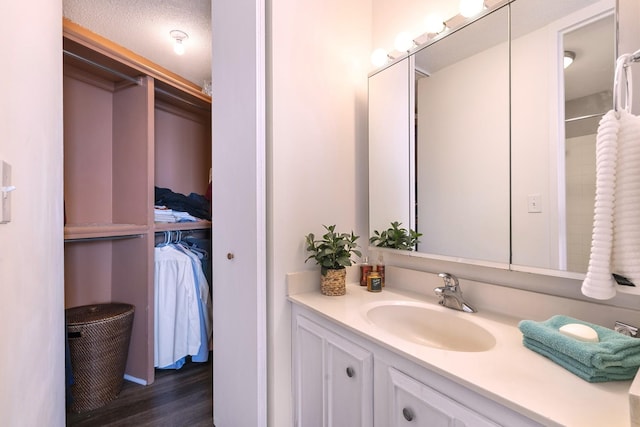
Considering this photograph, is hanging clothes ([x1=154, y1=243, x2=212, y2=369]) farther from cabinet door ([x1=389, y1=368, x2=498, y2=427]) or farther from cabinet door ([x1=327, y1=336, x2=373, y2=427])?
cabinet door ([x1=389, y1=368, x2=498, y2=427])

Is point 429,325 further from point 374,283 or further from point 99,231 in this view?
point 99,231

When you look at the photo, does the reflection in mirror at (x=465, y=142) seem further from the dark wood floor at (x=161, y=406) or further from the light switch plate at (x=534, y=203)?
the dark wood floor at (x=161, y=406)

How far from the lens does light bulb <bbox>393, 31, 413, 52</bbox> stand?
56.3 inches

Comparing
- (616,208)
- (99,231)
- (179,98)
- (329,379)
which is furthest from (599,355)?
(179,98)

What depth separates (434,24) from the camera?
4.43 ft

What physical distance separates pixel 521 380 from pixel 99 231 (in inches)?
83.0

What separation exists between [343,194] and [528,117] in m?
0.82

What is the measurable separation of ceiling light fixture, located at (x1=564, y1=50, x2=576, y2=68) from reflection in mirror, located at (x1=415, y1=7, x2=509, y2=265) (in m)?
0.18

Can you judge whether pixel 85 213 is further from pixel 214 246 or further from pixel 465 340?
pixel 465 340

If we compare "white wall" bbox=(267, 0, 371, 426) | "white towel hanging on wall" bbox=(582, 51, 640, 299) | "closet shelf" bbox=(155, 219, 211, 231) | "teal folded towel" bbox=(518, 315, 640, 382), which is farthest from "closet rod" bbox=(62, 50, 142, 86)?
"teal folded towel" bbox=(518, 315, 640, 382)

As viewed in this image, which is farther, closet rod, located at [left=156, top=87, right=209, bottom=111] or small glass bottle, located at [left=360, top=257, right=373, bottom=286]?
closet rod, located at [left=156, top=87, right=209, bottom=111]

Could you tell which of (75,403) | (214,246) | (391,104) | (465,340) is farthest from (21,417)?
(391,104)

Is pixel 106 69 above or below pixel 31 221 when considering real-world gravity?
above

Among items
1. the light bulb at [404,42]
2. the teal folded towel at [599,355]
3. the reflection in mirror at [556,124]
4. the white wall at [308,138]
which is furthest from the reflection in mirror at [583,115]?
the white wall at [308,138]
